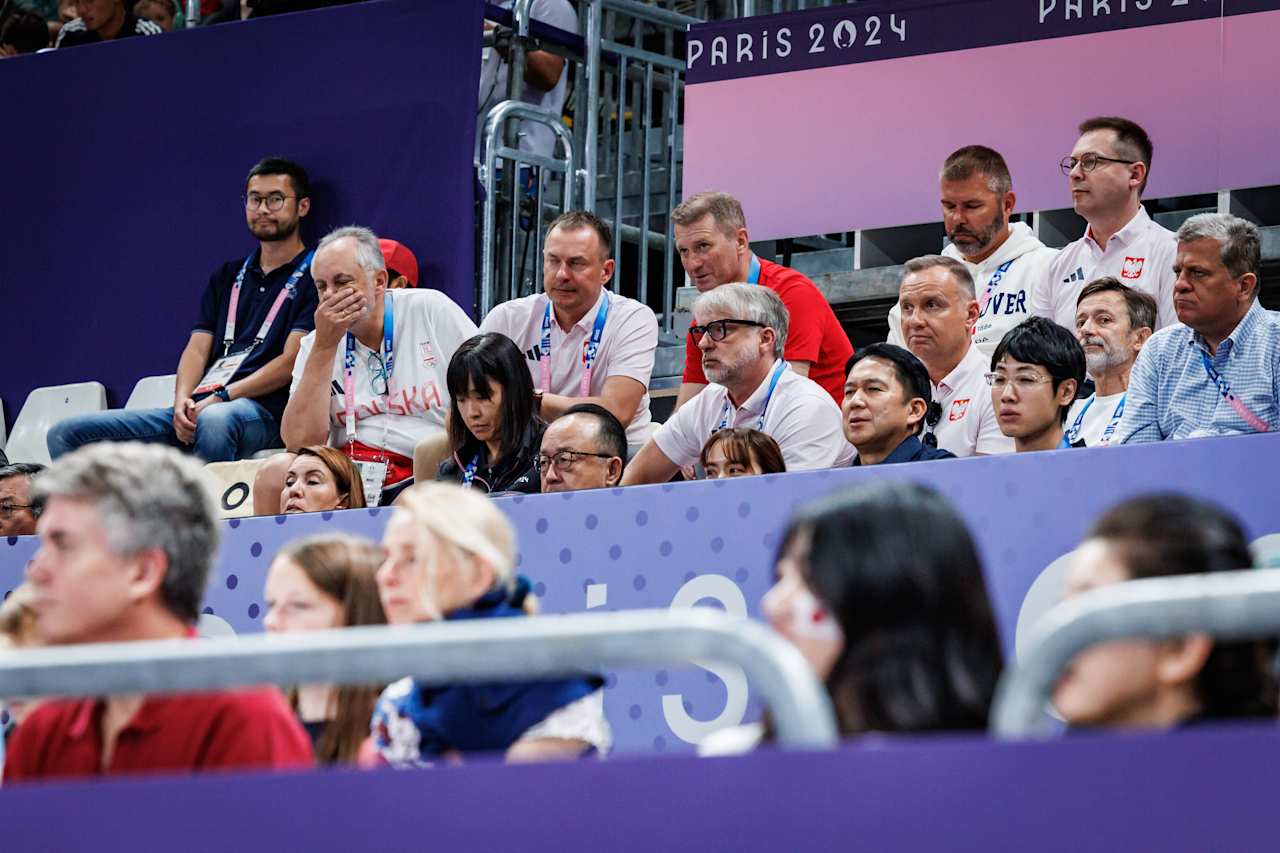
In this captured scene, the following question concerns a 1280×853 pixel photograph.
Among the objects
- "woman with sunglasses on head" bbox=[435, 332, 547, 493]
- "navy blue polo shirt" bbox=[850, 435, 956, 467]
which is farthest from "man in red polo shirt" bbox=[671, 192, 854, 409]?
"navy blue polo shirt" bbox=[850, 435, 956, 467]

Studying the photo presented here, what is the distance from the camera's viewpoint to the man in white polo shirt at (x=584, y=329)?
623cm

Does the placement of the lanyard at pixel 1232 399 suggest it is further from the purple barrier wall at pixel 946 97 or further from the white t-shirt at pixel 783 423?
the purple barrier wall at pixel 946 97

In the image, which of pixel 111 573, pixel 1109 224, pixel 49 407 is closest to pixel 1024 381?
pixel 1109 224

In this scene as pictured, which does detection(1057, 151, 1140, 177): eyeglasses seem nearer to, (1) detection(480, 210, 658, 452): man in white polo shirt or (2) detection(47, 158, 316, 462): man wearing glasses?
(1) detection(480, 210, 658, 452): man in white polo shirt

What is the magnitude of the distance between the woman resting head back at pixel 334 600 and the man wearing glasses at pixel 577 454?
1836 mm

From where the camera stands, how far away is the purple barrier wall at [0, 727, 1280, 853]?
5.49 feet

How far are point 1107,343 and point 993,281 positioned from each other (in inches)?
→ 36.8

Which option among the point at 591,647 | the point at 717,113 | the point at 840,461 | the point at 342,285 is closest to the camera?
the point at 591,647

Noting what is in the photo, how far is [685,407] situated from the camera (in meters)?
5.70

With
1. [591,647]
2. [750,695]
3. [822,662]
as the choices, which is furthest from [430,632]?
[750,695]

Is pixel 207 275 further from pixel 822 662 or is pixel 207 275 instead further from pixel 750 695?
pixel 822 662

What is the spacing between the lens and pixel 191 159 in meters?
8.16

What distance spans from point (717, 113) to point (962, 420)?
87.3 inches

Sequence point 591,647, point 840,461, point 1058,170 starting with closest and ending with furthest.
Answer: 1. point 591,647
2. point 840,461
3. point 1058,170
